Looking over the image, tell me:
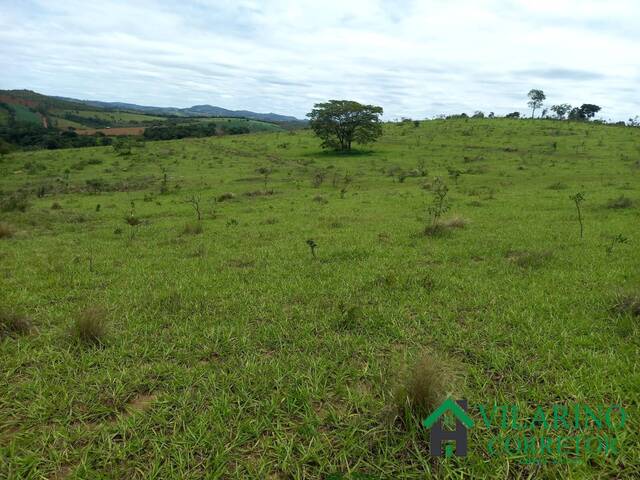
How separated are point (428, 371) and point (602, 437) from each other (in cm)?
154

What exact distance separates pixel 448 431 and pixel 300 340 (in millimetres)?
2329

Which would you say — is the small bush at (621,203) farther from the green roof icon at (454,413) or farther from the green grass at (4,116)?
the green grass at (4,116)

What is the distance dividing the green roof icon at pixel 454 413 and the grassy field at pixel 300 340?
14cm

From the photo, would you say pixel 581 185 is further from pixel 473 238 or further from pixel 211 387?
pixel 211 387

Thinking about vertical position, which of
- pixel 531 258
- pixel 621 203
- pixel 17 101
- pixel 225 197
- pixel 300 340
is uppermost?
pixel 17 101

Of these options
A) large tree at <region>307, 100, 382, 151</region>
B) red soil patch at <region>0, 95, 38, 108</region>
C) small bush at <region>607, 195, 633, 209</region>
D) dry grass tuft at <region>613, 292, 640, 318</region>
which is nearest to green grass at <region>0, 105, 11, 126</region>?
red soil patch at <region>0, 95, 38, 108</region>

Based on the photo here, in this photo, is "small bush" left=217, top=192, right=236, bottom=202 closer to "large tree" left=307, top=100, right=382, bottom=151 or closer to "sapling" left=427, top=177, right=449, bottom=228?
"sapling" left=427, top=177, right=449, bottom=228

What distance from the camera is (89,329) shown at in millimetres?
5242

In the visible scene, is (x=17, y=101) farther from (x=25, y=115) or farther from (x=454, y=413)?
(x=454, y=413)

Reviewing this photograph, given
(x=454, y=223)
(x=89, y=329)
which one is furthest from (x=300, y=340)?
(x=454, y=223)

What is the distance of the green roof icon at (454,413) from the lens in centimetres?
341

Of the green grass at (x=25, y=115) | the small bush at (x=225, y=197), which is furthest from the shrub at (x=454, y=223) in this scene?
the green grass at (x=25, y=115)

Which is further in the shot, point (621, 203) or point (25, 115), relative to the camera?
point (25, 115)

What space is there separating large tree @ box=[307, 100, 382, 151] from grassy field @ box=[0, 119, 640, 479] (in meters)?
31.0
